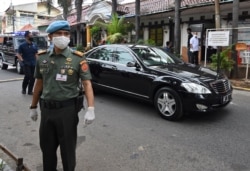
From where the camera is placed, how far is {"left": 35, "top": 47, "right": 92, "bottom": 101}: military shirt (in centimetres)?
294

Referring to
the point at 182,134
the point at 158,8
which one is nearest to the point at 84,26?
the point at 158,8

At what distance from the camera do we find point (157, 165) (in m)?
3.83

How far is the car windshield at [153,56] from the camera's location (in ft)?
21.2

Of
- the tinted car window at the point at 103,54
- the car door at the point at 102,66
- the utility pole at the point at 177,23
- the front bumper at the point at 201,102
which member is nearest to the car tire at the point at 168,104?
the front bumper at the point at 201,102

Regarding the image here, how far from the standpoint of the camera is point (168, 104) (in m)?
5.71

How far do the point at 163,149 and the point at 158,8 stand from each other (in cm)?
1326

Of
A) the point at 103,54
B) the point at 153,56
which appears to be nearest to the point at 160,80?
the point at 153,56

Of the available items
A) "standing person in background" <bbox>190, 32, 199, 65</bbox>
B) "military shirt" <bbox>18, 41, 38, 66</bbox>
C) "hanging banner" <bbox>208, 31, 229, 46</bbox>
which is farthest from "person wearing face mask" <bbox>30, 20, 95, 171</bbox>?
"standing person in background" <bbox>190, 32, 199, 65</bbox>

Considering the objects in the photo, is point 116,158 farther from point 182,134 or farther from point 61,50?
point 61,50

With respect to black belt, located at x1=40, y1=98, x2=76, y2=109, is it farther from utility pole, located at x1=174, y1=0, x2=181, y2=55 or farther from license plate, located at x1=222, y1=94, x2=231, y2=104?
utility pole, located at x1=174, y1=0, x2=181, y2=55

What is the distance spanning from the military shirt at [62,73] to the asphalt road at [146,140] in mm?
1239

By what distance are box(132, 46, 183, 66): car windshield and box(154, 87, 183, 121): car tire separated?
2.77 ft

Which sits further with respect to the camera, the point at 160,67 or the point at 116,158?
the point at 160,67

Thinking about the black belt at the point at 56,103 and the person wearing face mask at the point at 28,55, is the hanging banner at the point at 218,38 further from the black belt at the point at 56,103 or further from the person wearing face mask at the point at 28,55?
the black belt at the point at 56,103
